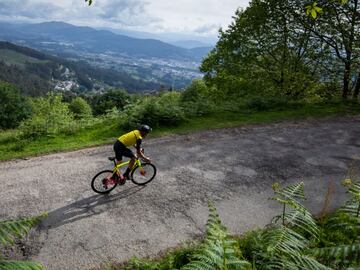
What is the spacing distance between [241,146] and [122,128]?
5589mm

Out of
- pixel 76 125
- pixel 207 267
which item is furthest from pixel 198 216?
pixel 76 125

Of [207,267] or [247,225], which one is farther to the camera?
[247,225]

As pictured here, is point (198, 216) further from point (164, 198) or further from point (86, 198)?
point (86, 198)

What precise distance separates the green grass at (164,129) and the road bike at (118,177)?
360 centimetres

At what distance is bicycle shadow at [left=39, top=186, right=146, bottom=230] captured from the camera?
9.16 meters

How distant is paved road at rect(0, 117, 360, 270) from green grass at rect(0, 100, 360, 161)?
2.58 feet

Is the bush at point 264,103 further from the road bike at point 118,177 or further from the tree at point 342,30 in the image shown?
the road bike at point 118,177

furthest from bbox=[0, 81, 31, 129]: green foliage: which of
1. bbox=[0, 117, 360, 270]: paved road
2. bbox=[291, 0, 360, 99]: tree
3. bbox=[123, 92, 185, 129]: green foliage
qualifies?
bbox=[0, 117, 360, 270]: paved road

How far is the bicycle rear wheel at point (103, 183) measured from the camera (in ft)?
35.1

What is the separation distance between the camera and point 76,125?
1662 centimetres

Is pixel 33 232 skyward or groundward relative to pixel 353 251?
groundward

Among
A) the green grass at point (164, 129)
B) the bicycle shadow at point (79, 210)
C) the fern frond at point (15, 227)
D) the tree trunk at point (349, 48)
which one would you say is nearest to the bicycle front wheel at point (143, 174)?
the bicycle shadow at point (79, 210)

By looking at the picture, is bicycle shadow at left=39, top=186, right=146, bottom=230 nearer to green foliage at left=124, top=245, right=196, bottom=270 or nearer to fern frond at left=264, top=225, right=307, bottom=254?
green foliage at left=124, top=245, right=196, bottom=270

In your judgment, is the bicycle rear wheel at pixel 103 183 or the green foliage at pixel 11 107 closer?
the bicycle rear wheel at pixel 103 183
